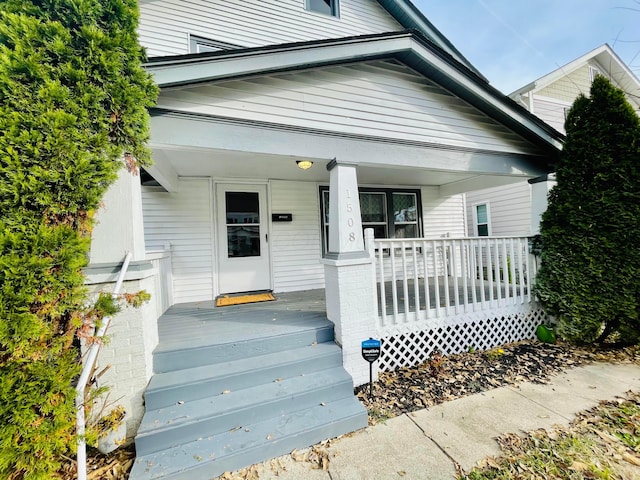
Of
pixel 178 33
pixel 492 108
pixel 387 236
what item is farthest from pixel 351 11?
pixel 387 236

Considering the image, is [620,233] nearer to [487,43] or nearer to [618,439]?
[618,439]

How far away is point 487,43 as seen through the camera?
7.24 metres

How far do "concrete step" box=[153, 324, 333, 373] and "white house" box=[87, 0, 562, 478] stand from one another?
2cm

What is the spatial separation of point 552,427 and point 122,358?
12.9 ft

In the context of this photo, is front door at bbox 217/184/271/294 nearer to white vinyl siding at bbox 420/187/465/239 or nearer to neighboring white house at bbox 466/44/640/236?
white vinyl siding at bbox 420/187/465/239

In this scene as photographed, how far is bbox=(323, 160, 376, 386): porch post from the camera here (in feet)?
10.4

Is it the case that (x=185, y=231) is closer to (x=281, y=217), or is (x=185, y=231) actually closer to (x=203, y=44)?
(x=281, y=217)

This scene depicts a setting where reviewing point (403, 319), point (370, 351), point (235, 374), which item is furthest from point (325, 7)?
point (235, 374)

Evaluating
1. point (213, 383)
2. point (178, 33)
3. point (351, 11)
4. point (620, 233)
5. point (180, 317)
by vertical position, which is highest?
point (351, 11)

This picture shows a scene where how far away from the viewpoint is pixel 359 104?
11.6 feet

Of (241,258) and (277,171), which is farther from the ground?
(277,171)

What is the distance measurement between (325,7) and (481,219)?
8.59 m

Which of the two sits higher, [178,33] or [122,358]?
[178,33]

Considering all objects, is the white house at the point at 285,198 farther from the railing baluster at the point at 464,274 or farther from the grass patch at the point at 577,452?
the grass patch at the point at 577,452
